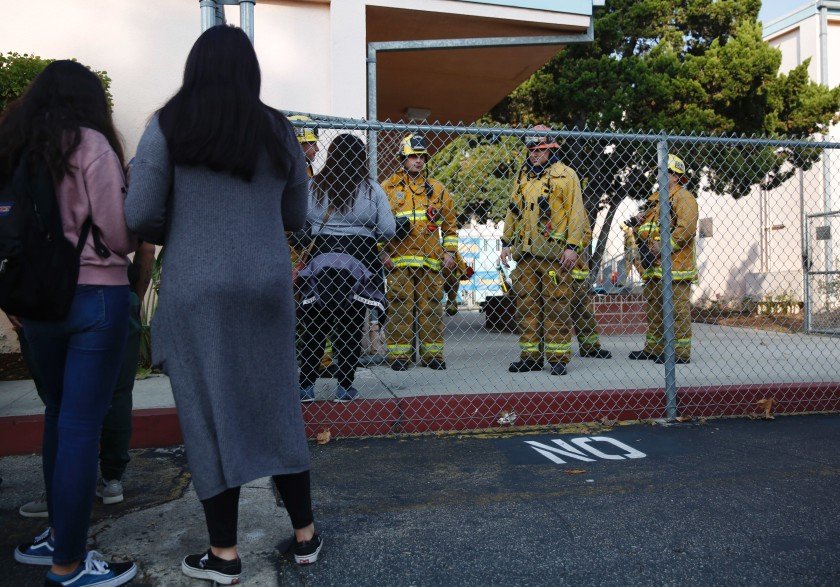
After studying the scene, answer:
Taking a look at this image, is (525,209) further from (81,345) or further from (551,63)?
(551,63)

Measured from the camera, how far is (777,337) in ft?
32.1

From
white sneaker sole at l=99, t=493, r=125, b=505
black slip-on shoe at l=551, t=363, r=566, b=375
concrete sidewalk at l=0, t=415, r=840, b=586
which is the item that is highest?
black slip-on shoe at l=551, t=363, r=566, b=375

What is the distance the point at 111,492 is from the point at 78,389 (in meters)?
1.18

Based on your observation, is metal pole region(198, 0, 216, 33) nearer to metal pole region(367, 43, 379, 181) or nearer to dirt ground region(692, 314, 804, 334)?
metal pole region(367, 43, 379, 181)

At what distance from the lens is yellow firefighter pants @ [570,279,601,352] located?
764 cm

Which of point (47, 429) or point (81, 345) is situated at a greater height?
point (81, 345)

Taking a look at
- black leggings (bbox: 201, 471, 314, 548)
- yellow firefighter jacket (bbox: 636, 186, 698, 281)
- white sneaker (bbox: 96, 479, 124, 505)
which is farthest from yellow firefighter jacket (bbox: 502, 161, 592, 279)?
black leggings (bbox: 201, 471, 314, 548)

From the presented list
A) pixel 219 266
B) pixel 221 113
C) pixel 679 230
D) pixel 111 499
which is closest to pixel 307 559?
pixel 219 266

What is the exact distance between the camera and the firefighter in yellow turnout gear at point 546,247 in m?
6.24

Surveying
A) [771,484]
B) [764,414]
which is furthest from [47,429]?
[764,414]

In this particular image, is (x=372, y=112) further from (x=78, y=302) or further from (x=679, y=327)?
Answer: (x=78, y=302)

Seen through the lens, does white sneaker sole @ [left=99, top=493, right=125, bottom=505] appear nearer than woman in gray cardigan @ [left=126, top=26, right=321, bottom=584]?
No

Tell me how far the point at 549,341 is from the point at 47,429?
431 cm

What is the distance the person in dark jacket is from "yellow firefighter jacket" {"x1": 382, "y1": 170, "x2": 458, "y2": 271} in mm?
1460
